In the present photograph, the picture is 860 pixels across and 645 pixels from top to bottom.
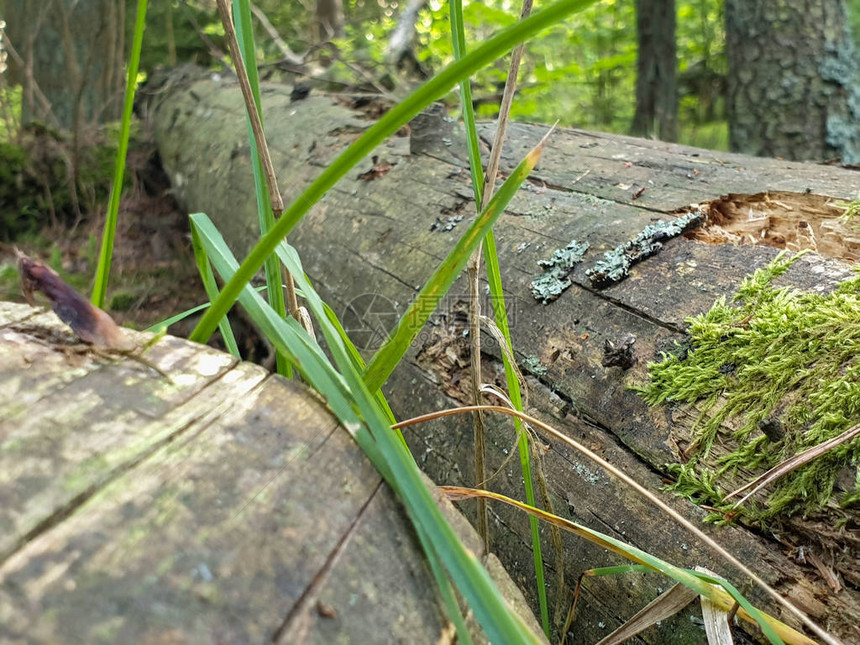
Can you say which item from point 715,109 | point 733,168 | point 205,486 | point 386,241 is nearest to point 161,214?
point 386,241

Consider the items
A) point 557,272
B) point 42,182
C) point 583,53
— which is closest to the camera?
point 557,272

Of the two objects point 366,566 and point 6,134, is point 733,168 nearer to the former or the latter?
point 366,566

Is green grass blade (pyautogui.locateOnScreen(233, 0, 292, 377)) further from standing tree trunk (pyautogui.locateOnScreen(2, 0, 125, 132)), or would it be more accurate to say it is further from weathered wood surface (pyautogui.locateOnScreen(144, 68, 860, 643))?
standing tree trunk (pyautogui.locateOnScreen(2, 0, 125, 132))

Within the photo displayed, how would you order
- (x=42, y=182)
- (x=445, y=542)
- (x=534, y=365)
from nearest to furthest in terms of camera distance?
(x=445, y=542)
(x=534, y=365)
(x=42, y=182)

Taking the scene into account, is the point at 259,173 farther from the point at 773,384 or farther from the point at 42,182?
the point at 42,182

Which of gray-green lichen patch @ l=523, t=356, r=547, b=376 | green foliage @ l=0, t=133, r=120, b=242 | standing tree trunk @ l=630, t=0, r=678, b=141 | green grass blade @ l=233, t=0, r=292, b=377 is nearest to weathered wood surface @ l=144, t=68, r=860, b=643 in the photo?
gray-green lichen patch @ l=523, t=356, r=547, b=376

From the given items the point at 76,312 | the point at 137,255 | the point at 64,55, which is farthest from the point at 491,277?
the point at 64,55

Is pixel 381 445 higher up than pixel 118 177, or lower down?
lower down

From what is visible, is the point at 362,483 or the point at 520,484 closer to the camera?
the point at 362,483
